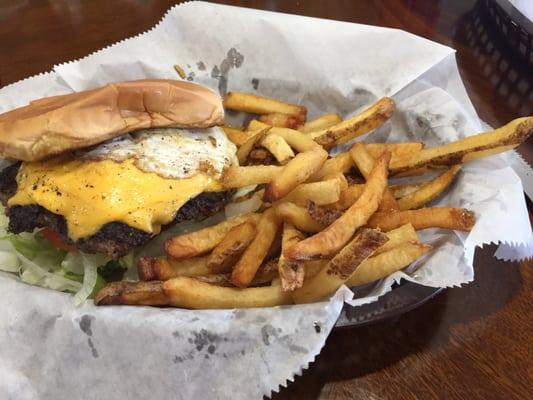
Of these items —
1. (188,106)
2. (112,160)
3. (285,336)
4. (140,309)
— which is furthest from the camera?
(188,106)

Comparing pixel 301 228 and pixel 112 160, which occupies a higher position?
pixel 112 160

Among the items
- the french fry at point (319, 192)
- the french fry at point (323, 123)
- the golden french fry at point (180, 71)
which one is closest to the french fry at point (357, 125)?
the french fry at point (323, 123)

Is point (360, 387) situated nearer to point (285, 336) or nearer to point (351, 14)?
point (285, 336)

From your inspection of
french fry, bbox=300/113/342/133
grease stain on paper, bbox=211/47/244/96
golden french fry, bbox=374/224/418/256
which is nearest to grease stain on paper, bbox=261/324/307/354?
golden french fry, bbox=374/224/418/256

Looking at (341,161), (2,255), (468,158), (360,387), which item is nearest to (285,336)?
(360,387)

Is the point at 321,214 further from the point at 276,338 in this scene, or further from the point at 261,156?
the point at 261,156
